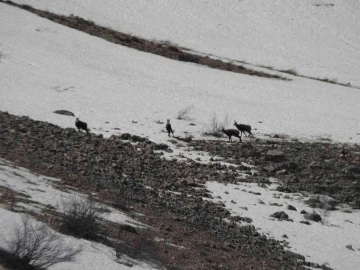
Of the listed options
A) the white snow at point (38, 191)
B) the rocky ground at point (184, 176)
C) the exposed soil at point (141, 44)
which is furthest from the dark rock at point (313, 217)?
the exposed soil at point (141, 44)

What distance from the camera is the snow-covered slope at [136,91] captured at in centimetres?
1797

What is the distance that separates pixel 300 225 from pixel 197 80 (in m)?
15.8

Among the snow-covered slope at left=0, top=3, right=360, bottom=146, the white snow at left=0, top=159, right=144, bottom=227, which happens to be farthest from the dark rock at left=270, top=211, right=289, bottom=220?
the snow-covered slope at left=0, top=3, right=360, bottom=146

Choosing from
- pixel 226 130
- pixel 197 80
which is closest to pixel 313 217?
pixel 226 130

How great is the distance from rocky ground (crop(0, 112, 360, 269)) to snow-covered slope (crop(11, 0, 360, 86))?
1824cm

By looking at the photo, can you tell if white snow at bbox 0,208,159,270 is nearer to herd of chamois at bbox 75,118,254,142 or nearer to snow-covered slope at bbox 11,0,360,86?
herd of chamois at bbox 75,118,254,142

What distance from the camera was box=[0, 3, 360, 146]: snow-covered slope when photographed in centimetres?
1797

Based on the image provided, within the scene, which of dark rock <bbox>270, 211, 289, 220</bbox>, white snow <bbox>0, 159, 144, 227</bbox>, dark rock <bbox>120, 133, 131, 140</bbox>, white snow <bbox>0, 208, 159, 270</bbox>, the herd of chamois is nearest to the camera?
white snow <bbox>0, 208, 159, 270</bbox>

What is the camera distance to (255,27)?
134ft

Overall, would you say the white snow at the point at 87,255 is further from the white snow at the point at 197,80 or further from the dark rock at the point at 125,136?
the dark rock at the point at 125,136

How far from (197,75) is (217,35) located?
12.8 meters

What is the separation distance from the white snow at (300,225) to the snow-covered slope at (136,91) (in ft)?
15.2

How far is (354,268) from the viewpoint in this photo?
891 cm

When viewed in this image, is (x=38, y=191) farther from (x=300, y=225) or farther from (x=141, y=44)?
(x=141, y=44)
